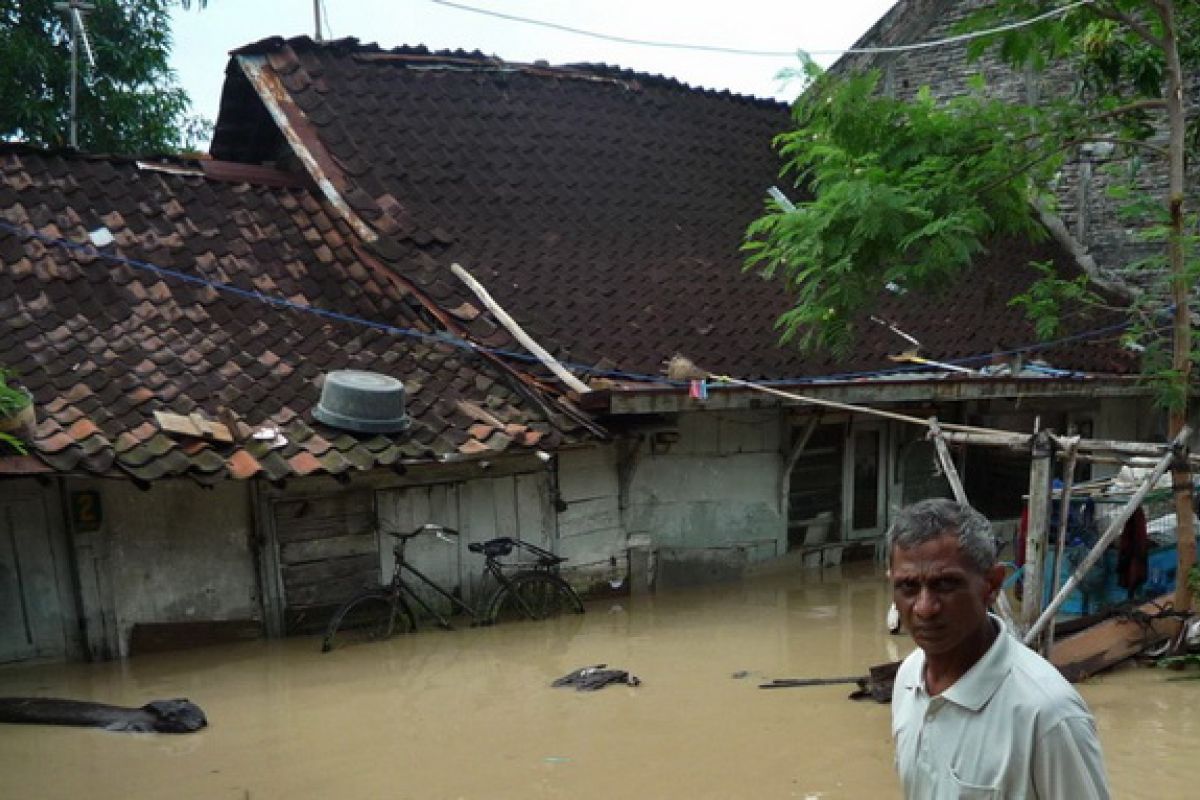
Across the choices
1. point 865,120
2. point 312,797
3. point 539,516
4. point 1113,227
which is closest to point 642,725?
point 312,797

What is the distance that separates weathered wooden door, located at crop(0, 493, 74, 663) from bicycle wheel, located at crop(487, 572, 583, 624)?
344 cm

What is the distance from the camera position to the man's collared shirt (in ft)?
6.42

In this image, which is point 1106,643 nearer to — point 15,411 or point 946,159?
point 946,159

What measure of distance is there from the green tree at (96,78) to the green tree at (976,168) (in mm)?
12205

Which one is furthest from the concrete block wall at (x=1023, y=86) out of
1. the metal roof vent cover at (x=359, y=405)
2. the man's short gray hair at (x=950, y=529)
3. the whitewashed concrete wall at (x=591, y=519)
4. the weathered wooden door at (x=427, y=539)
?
the man's short gray hair at (x=950, y=529)

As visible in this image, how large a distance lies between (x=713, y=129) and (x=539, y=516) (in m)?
7.22

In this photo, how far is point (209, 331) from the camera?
29.4ft

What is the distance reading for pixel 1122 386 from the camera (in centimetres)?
1201

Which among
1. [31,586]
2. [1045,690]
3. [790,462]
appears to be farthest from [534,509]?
[1045,690]

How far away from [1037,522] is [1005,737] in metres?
5.04

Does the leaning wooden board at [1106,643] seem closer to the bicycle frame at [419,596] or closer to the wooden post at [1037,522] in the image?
the wooden post at [1037,522]

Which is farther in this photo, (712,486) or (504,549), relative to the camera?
(712,486)

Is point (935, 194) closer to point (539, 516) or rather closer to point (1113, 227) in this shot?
point (539, 516)

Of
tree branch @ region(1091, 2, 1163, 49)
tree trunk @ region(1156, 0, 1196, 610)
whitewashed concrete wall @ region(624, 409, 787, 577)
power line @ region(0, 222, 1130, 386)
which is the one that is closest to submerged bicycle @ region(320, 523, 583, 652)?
whitewashed concrete wall @ region(624, 409, 787, 577)
